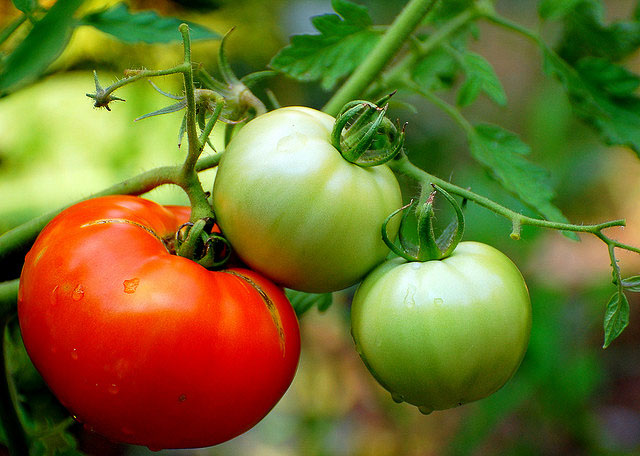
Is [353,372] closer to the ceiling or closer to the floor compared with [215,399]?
closer to the floor

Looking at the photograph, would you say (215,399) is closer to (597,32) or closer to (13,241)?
(13,241)

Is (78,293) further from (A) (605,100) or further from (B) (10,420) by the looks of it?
(A) (605,100)

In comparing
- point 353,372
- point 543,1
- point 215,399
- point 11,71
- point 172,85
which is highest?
point 11,71

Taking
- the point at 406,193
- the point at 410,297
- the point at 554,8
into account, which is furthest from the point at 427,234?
the point at 406,193

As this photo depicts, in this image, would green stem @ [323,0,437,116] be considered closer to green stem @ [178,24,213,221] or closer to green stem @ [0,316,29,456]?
green stem @ [178,24,213,221]

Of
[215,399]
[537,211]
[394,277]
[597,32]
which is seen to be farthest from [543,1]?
[215,399]
